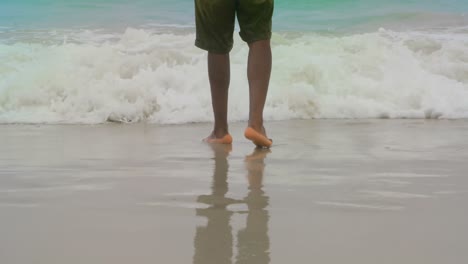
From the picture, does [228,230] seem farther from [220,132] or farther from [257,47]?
[220,132]

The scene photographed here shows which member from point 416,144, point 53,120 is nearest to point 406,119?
point 416,144

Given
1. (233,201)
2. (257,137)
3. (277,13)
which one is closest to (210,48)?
(257,137)

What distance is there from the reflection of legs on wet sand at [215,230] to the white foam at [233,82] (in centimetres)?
241

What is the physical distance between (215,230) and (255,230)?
0.30ft

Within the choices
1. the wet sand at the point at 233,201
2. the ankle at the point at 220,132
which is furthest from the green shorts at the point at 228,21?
the wet sand at the point at 233,201

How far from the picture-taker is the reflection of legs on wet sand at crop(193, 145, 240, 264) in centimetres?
149

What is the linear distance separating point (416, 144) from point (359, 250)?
1948 millimetres

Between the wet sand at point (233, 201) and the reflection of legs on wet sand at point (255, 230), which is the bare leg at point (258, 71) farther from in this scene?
the reflection of legs on wet sand at point (255, 230)

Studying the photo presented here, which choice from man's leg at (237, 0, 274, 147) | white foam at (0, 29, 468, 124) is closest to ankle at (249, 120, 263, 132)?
man's leg at (237, 0, 274, 147)

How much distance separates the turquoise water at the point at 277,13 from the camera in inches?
386

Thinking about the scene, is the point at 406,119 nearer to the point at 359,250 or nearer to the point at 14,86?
the point at 14,86

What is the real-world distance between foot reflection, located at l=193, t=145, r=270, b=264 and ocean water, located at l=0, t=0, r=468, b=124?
237 cm

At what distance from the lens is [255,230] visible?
1698 millimetres

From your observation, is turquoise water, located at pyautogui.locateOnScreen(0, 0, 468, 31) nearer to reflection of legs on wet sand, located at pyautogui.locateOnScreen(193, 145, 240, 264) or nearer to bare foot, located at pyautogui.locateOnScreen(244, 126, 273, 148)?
bare foot, located at pyautogui.locateOnScreen(244, 126, 273, 148)
